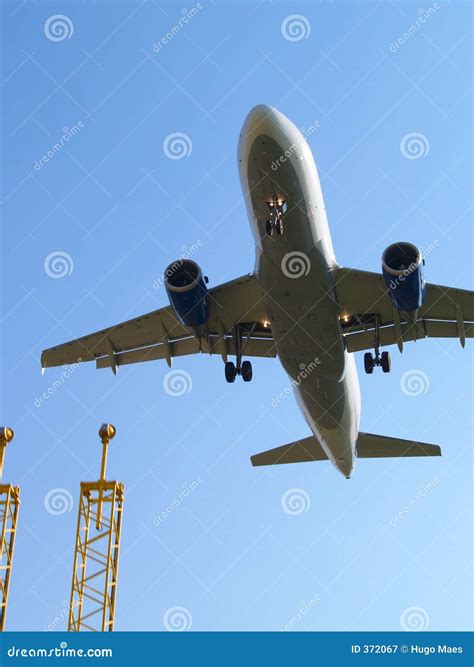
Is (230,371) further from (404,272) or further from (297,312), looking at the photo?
(404,272)

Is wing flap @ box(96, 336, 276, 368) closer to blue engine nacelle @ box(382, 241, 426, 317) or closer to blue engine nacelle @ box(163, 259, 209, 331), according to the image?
blue engine nacelle @ box(163, 259, 209, 331)

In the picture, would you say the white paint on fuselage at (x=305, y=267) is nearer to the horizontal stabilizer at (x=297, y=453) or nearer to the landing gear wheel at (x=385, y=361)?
the landing gear wheel at (x=385, y=361)

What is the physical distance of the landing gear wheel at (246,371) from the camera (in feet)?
82.3

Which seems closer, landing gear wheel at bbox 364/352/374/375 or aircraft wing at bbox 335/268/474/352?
aircraft wing at bbox 335/268/474/352

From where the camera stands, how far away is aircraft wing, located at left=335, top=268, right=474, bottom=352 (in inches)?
902

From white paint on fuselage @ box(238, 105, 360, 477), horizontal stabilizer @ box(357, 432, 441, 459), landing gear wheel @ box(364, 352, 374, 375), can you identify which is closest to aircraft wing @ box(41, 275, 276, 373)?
white paint on fuselage @ box(238, 105, 360, 477)

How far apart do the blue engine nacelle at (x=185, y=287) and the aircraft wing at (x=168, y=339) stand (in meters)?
1.31

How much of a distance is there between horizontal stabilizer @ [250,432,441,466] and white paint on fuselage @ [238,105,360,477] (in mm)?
4608

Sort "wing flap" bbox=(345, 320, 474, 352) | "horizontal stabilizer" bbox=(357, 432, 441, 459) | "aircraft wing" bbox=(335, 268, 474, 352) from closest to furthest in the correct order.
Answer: "aircraft wing" bbox=(335, 268, 474, 352) → "wing flap" bbox=(345, 320, 474, 352) → "horizontal stabilizer" bbox=(357, 432, 441, 459)

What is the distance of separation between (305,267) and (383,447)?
392 inches

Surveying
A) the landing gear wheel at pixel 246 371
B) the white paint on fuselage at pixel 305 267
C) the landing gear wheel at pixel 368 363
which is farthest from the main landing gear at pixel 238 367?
the landing gear wheel at pixel 368 363

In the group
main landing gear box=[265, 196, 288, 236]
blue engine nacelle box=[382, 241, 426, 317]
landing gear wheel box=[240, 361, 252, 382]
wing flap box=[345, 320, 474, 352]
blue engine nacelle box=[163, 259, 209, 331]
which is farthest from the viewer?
landing gear wheel box=[240, 361, 252, 382]

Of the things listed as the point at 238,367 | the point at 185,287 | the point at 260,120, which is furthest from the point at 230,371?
the point at 260,120
